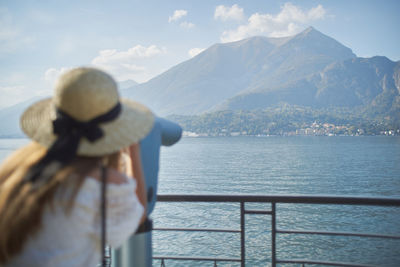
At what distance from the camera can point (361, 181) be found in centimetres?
3931

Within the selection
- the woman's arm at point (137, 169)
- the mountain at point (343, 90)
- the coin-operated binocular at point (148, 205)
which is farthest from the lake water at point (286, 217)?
the mountain at point (343, 90)

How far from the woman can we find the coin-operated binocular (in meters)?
0.29

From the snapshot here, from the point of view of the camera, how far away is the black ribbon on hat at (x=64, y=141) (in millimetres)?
872

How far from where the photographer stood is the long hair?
2.81 feet

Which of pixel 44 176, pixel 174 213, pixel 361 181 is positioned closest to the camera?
pixel 44 176

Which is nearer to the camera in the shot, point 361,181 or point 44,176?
point 44,176

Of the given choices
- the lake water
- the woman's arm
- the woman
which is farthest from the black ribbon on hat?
the lake water

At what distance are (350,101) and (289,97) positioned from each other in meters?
32.4

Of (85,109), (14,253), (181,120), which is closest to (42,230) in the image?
(14,253)

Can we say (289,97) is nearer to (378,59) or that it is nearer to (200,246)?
(378,59)

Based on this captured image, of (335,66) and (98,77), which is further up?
(335,66)

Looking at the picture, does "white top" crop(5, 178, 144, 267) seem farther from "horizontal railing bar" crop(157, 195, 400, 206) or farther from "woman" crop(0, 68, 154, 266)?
"horizontal railing bar" crop(157, 195, 400, 206)

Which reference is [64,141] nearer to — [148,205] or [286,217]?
[148,205]

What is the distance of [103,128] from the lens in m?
0.97
